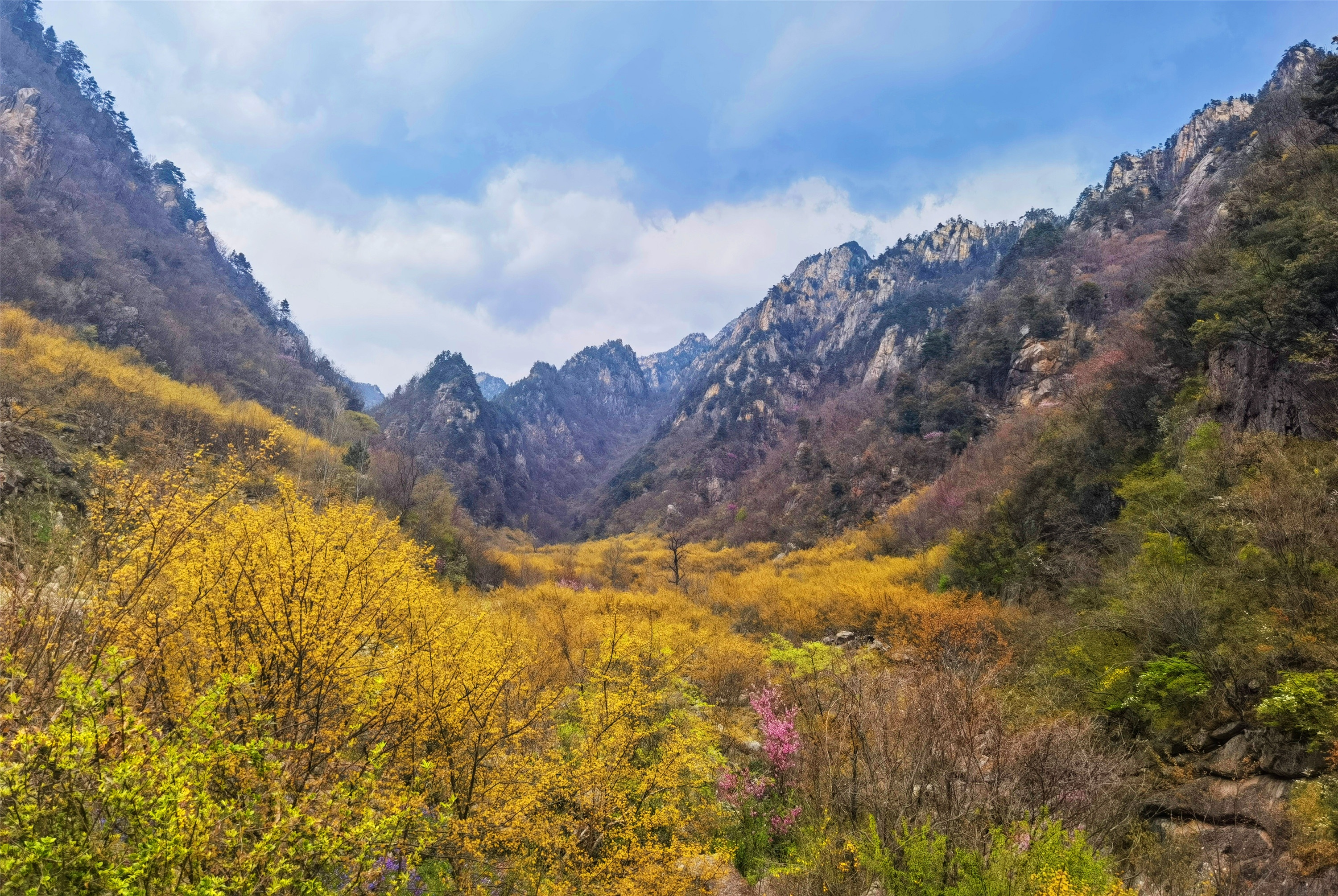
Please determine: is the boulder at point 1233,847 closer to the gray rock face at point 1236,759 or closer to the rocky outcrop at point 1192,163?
the gray rock face at point 1236,759

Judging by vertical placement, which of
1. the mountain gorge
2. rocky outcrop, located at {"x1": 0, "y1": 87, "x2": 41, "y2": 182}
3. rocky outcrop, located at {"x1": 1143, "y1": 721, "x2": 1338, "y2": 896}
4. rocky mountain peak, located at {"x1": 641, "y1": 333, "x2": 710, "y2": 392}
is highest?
rocky mountain peak, located at {"x1": 641, "y1": 333, "x2": 710, "y2": 392}

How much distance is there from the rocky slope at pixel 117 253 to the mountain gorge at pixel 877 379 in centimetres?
1752

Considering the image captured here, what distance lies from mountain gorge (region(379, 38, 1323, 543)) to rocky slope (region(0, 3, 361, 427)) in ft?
57.5

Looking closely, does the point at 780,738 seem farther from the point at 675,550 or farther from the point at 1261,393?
the point at 675,550

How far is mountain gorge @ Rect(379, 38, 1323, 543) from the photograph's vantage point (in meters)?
35.8

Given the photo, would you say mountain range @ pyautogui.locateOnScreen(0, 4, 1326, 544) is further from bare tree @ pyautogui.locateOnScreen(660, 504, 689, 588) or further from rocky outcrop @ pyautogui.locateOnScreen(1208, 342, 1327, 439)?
bare tree @ pyautogui.locateOnScreen(660, 504, 689, 588)

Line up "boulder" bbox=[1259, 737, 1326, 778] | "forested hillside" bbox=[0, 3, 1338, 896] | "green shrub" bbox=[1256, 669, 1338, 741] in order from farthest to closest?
"boulder" bbox=[1259, 737, 1326, 778] < "green shrub" bbox=[1256, 669, 1338, 741] < "forested hillside" bbox=[0, 3, 1338, 896]

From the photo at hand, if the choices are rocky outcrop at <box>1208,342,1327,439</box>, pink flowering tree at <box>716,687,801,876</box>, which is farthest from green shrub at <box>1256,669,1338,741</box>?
rocky outcrop at <box>1208,342,1327,439</box>

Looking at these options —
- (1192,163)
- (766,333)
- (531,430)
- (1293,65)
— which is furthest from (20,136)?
(1293,65)

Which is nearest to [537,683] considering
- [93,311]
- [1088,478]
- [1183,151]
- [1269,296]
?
[1088,478]

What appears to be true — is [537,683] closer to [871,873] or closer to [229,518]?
[229,518]

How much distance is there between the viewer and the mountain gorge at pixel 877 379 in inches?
1409

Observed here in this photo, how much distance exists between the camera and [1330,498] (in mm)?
8844

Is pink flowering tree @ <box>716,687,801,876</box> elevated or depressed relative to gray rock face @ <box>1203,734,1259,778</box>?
depressed
